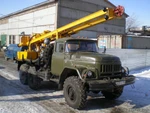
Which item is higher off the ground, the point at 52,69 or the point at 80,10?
the point at 80,10

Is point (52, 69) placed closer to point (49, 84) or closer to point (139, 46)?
point (49, 84)

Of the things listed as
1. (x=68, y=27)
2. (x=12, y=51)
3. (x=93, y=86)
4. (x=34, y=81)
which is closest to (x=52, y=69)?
(x=34, y=81)

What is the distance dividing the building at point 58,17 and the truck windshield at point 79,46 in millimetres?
21122

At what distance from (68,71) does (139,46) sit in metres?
17.0

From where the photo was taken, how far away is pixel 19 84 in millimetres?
10609

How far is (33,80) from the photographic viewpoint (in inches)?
382

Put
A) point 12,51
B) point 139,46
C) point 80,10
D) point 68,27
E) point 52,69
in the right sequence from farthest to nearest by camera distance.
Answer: point 80,10, point 139,46, point 12,51, point 68,27, point 52,69

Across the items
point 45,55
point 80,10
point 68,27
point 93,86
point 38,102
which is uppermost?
point 80,10

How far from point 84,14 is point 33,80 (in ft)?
82.0

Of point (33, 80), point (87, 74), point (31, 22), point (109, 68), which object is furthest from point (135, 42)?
point (31, 22)

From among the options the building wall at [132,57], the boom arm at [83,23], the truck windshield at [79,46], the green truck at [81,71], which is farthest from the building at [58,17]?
the truck windshield at [79,46]

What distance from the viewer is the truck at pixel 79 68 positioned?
6.89 meters

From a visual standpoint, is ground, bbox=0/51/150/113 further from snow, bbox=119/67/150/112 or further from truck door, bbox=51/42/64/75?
truck door, bbox=51/42/64/75

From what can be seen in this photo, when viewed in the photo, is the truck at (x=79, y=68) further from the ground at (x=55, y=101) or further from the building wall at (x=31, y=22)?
the building wall at (x=31, y=22)
